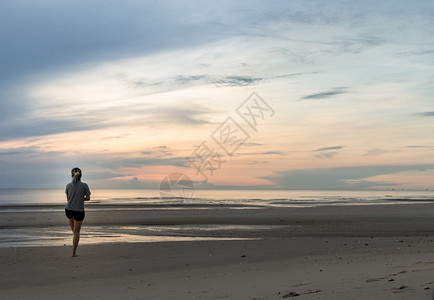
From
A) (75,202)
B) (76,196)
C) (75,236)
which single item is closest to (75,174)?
(76,196)

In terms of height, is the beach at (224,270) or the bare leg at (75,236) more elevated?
the bare leg at (75,236)

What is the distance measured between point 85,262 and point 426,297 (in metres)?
8.97

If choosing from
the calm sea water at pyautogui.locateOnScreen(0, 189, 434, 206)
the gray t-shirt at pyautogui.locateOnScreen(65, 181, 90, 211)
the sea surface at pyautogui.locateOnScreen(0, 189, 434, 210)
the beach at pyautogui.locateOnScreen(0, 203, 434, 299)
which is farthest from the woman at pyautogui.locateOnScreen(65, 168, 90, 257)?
the calm sea water at pyautogui.locateOnScreen(0, 189, 434, 206)

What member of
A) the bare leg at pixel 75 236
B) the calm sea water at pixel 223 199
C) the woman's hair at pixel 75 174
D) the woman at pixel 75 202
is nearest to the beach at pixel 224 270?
the bare leg at pixel 75 236

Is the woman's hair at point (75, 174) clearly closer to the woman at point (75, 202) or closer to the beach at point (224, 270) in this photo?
the woman at point (75, 202)

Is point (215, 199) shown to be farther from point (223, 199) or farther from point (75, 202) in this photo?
point (75, 202)

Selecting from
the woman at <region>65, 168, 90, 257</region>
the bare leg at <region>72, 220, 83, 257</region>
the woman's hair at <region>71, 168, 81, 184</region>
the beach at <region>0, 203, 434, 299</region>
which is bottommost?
the beach at <region>0, 203, 434, 299</region>

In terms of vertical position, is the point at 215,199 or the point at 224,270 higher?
the point at 215,199

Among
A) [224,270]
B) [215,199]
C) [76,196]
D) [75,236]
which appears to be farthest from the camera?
[215,199]

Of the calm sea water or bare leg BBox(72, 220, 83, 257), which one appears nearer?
bare leg BBox(72, 220, 83, 257)

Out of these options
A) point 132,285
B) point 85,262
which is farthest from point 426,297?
point 85,262

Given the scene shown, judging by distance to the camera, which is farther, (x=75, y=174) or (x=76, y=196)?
(x=75, y=174)

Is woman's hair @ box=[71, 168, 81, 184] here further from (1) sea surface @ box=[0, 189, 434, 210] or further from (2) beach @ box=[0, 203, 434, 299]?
(1) sea surface @ box=[0, 189, 434, 210]

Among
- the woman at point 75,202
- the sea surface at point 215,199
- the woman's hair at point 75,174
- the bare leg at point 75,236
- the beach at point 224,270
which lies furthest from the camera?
the sea surface at point 215,199
